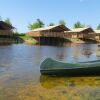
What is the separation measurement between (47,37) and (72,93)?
52292mm

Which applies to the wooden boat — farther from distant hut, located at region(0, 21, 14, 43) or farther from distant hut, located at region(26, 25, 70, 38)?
distant hut, located at region(26, 25, 70, 38)

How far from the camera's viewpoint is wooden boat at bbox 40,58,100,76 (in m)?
10.9

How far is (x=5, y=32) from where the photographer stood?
55.0 metres

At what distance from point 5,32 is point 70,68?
4577cm

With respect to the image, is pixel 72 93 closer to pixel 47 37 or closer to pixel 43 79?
pixel 43 79

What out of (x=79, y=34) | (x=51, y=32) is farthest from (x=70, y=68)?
(x=79, y=34)

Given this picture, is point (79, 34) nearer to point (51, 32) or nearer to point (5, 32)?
point (51, 32)

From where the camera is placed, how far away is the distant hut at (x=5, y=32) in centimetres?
5501

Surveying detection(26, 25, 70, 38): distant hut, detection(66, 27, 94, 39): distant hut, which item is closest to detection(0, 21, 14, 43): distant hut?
detection(26, 25, 70, 38): distant hut

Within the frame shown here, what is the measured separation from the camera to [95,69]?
35.9 ft

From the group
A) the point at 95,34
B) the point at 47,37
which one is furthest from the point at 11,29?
the point at 95,34

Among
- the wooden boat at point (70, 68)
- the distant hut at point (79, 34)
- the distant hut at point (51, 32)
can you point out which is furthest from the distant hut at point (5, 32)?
the wooden boat at point (70, 68)

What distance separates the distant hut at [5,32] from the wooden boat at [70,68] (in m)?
44.8

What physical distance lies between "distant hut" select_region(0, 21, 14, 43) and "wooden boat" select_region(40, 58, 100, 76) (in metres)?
44.8
